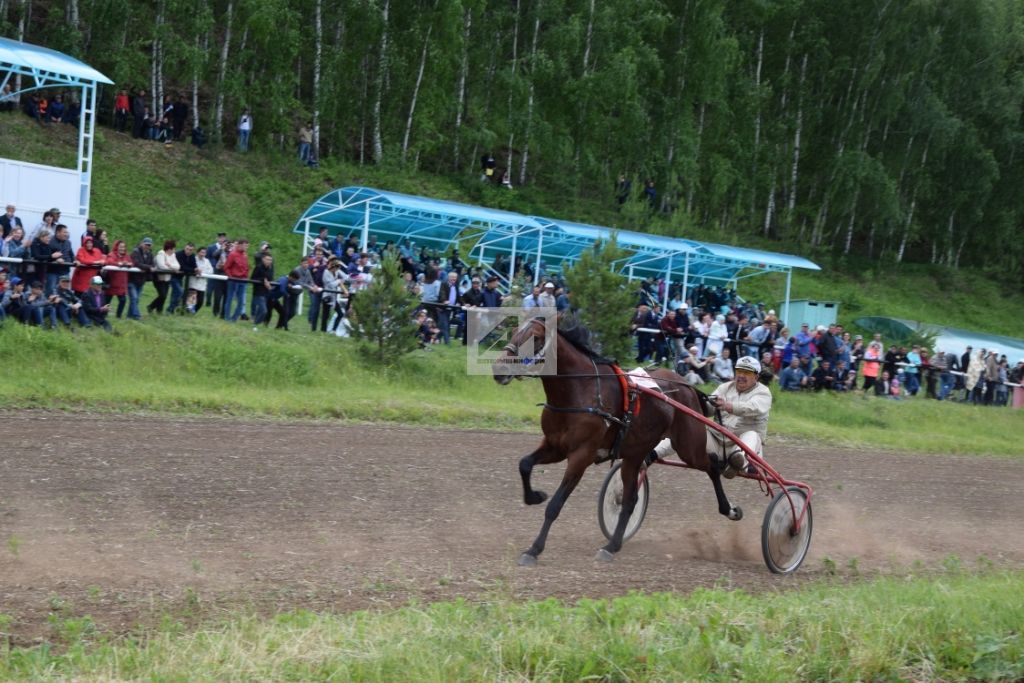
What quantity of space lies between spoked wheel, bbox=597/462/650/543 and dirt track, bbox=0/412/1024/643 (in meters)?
0.20

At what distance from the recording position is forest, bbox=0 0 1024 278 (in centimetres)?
3128

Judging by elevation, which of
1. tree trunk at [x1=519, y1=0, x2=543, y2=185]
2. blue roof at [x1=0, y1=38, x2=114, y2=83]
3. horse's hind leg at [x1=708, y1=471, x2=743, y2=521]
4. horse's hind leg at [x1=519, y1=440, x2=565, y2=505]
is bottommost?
horse's hind leg at [x1=708, y1=471, x2=743, y2=521]

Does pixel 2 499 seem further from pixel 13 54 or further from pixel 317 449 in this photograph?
pixel 13 54

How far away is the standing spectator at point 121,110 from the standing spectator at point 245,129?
304 centimetres

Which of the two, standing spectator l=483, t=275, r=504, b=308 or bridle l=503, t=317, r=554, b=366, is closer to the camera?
bridle l=503, t=317, r=554, b=366

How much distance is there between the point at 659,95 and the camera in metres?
40.1

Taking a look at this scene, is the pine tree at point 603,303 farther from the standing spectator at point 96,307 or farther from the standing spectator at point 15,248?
the standing spectator at point 15,248

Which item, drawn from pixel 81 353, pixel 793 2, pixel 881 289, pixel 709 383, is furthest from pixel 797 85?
pixel 81 353

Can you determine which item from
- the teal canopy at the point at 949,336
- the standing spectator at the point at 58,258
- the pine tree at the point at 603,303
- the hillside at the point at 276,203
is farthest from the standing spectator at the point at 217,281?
the teal canopy at the point at 949,336

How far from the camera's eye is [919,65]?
42.7m

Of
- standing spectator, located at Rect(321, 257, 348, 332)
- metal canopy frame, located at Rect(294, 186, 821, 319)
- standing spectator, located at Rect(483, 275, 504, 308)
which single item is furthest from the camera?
metal canopy frame, located at Rect(294, 186, 821, 319)

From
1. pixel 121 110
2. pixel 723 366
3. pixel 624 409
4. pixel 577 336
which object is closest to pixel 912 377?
pixel 723 366

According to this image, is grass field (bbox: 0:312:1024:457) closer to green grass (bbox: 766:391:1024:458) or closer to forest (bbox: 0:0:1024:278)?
green grass (bbox: 766:391:1024:458)

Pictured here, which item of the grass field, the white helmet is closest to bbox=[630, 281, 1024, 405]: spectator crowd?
the grass field
